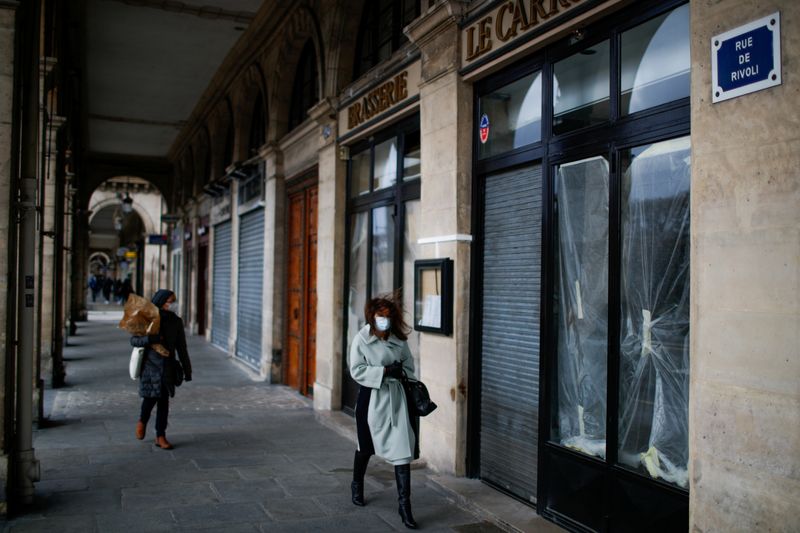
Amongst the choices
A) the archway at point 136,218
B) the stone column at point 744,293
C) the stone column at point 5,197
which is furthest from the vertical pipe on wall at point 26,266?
the archway at point 136,218

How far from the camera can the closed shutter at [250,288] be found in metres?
13.5

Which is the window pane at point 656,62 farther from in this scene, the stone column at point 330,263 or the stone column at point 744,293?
the stone column at point 330,263

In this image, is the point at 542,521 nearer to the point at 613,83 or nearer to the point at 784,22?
the point at 613,83

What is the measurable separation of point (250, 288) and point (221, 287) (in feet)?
12.2

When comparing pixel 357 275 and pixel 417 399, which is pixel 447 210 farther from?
pixel 357 275

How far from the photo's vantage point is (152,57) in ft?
51.1

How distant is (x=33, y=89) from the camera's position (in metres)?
5.64

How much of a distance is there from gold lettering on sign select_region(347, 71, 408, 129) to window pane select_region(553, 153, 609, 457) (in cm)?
274

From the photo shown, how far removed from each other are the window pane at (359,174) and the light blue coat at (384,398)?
3.86 metres

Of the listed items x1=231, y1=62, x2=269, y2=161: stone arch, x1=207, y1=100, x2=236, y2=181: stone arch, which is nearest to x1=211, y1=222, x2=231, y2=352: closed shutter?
x1=207, y1=100, x2=236, y2=181: stone arch

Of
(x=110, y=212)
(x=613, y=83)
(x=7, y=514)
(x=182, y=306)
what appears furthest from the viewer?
(x=110, y=212)

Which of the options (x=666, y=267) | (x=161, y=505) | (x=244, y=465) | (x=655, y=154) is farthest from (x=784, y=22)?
(x=244, y=465)

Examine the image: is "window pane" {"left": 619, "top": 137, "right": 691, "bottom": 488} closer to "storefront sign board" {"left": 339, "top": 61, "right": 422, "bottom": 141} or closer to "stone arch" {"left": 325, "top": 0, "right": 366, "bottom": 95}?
"storefront sign board" {"left": 339, "top": 61, "right": 422, "bottom": 141}

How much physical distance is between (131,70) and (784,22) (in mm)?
15753
